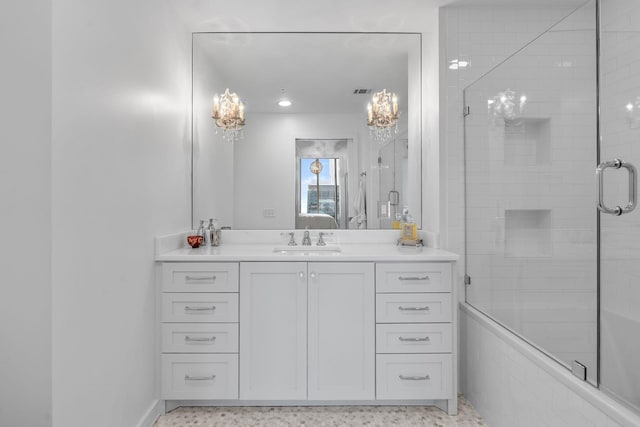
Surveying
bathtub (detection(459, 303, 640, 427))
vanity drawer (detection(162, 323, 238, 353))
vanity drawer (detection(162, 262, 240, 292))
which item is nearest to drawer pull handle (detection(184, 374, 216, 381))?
vanity drawer (detection(162, 323, 238, 353))

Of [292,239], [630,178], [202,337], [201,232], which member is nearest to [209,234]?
[201,232]

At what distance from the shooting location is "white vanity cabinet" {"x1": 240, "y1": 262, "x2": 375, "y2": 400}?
2035mm

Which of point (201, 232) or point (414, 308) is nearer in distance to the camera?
point (414, 308)

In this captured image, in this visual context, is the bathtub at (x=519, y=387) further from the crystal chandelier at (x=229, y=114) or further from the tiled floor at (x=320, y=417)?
the crystal chandelier at (x=229, y=114)

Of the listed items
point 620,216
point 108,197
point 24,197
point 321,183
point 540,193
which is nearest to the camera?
point 24,197

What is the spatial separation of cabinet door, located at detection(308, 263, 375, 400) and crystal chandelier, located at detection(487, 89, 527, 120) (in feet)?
3.53

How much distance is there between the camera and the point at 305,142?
104 inches

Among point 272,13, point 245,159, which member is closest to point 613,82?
point 272,13

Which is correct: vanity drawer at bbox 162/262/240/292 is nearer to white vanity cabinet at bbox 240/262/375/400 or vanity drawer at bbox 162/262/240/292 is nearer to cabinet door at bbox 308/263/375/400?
white vanity cabinet at bbox 240/262/375/400

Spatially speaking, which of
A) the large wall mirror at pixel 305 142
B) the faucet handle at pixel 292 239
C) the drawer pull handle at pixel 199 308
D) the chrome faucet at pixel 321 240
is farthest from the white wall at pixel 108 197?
the chrome faucet at pixel 321 240

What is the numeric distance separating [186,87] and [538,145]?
2.10m

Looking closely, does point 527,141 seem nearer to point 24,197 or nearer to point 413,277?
point 413,277

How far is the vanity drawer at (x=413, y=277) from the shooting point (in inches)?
80.7

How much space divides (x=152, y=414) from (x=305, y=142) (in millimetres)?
1830
